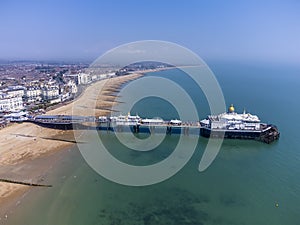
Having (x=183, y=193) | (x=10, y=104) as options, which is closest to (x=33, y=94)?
(x=10, y=104)

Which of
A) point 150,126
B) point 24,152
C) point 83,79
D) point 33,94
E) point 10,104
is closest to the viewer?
point 24,152

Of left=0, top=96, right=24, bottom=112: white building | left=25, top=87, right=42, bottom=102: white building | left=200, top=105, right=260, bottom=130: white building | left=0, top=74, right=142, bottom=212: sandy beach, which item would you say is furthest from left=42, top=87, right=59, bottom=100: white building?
left=200, top=105, right=260, bottom=130: white building

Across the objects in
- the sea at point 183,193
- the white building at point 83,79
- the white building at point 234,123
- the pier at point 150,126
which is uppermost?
the white building at point 83,79

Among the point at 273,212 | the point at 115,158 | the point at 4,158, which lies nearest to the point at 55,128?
the point at 4,158

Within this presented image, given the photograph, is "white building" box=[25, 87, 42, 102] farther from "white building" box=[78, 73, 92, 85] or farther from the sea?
→ the sea

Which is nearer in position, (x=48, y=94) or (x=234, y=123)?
(x=234, y=123)

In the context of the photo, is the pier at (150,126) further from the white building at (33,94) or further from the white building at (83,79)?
the white building at (83,79)

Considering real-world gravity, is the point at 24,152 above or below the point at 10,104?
below

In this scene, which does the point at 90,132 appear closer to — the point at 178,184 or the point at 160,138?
the point at 160,138

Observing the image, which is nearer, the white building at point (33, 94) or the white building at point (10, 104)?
the white building at point (10, 104)

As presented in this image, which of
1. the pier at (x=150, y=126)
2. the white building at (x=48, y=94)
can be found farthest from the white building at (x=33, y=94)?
the pier at (x=150, y=126)

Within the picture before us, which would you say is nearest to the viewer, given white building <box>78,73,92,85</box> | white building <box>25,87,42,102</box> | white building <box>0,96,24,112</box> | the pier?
the pier

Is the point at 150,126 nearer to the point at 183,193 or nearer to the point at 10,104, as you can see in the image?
the point at 183,193
